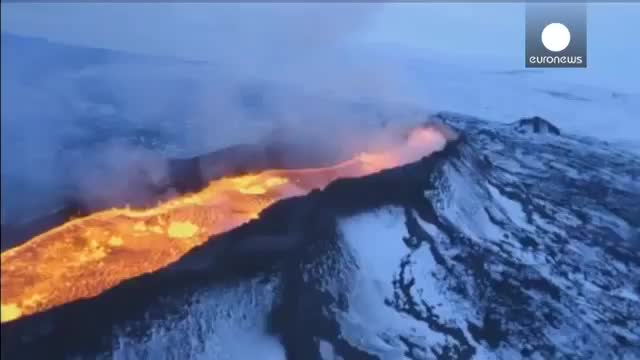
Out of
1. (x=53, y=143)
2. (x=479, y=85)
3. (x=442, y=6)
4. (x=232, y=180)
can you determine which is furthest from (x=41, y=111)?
(x=479, y=85)

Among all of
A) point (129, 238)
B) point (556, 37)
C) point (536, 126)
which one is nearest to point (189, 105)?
point (129, 238)

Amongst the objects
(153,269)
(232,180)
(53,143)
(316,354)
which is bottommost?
(316,354)

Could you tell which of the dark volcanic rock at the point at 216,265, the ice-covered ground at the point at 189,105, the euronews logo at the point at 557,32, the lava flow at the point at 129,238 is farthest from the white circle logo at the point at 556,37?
the lava flow at the point at 129,238

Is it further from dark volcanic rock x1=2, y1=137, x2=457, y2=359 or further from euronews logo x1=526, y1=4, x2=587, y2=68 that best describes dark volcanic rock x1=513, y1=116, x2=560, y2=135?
euronews logo x1=526, y1=4, x2=587, y2=68

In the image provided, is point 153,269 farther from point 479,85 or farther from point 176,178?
point 479,85

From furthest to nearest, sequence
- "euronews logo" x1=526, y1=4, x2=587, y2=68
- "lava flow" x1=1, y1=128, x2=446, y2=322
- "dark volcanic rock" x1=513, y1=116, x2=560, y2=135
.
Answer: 1. "dark volcanic rock" x1=513, y1=116, x2=560, y2=135
2. "euronews logo" x1=526, y1=4, x2=587, y2=68
3. "lava flow" x1=1, y1=128, x2=446, y2=322

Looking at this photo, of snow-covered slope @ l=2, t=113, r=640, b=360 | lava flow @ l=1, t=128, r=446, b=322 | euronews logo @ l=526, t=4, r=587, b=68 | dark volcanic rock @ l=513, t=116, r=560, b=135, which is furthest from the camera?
dark volcanic rock @ l=513, t=116, r=560, b=135

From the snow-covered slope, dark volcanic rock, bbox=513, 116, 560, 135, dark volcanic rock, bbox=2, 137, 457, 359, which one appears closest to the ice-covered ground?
dark volcanic rock, bbox=513, 116, 560, 135

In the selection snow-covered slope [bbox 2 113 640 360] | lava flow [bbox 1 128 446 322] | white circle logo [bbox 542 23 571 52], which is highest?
white circle logo [bbox 542 23 571 52]
